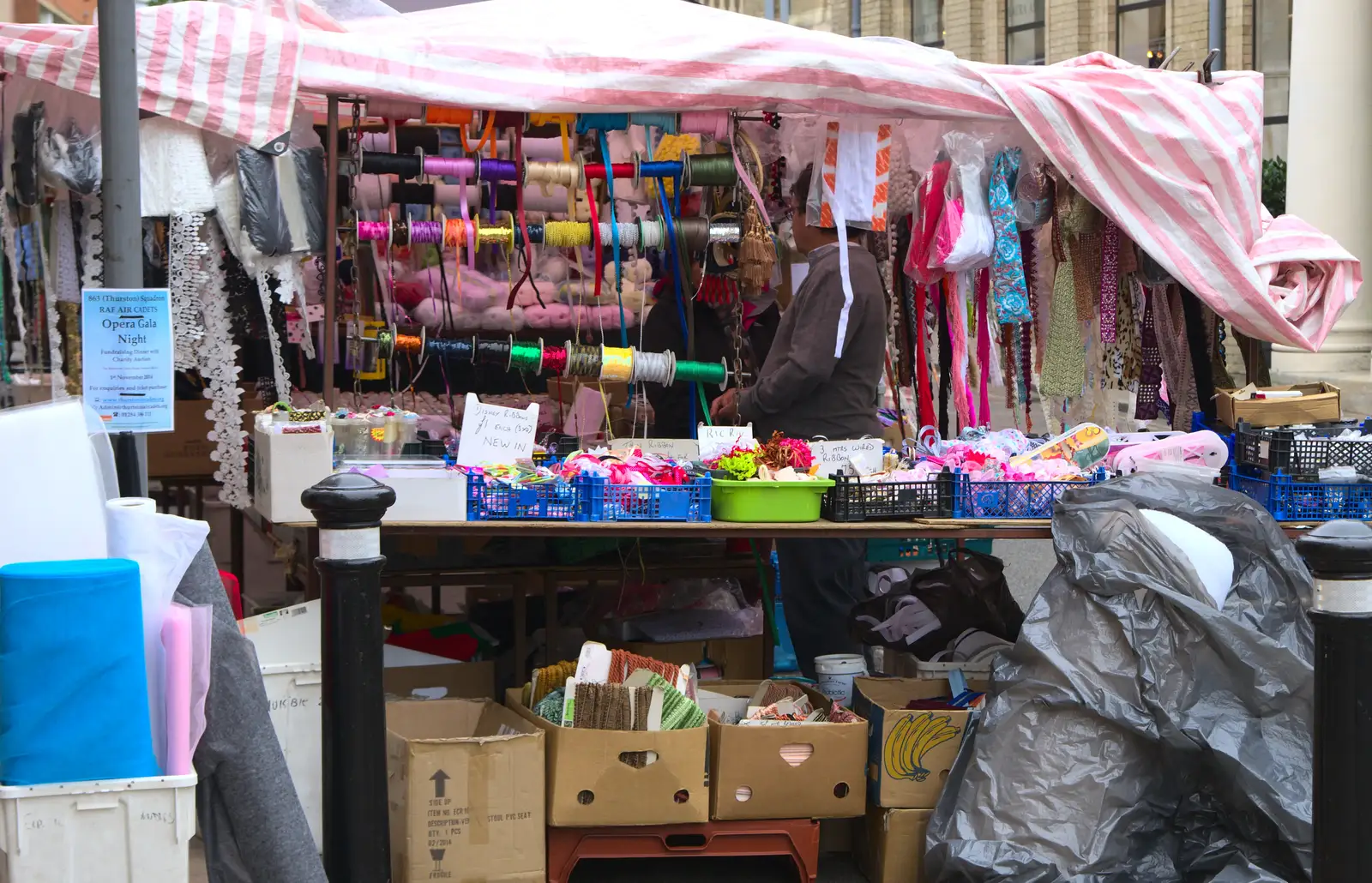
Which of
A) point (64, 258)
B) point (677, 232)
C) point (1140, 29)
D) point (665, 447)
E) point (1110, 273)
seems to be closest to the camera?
point (64, 258)

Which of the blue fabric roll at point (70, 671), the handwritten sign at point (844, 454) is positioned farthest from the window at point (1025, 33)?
the blue fabric roll at point (70, 671)

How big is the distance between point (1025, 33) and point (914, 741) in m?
26.7

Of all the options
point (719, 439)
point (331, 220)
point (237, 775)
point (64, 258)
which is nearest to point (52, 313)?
point (64, 258)

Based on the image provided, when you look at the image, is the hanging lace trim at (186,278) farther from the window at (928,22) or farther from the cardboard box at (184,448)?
the window at (928,22)

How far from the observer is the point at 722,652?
5855mm

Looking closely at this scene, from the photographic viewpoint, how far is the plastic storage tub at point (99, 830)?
2594 millimetres

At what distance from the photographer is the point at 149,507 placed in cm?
288

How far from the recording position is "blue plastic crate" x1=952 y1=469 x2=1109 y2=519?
15.7 ft

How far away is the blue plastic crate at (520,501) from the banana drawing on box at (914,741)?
1.21 metres

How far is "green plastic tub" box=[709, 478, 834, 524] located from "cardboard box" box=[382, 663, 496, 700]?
1050 millimetres

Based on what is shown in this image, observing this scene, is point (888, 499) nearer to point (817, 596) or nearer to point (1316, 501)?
point (817, 596)

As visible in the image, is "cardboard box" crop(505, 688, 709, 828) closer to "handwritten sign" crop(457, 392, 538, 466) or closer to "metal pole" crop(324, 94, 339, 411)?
"handwritten sign" crop(457, 392, 538, 466)

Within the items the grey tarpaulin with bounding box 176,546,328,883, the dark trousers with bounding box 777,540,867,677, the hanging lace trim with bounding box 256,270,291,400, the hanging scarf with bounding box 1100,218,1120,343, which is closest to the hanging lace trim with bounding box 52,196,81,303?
the hanging lace trim with bounding box 256,270,291,400

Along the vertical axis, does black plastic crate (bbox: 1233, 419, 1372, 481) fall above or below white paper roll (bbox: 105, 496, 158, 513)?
below
